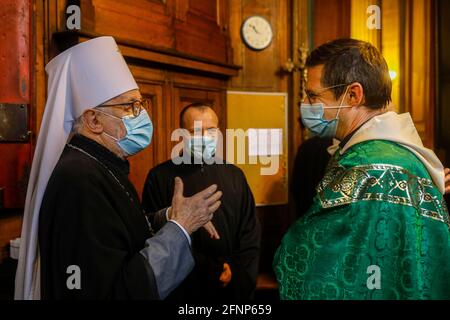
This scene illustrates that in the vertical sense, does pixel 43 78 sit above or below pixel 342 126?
above

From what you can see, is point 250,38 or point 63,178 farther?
point 250,38

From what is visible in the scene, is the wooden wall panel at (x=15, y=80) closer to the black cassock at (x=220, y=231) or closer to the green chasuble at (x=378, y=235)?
the black cassock at (x=220, y=231)

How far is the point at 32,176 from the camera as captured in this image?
5.48 ft

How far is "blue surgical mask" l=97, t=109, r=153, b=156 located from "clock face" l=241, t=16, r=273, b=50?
2858mm

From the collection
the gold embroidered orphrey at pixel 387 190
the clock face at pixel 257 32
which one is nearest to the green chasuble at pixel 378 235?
the gold embroidered orphrey at pixel 387 190

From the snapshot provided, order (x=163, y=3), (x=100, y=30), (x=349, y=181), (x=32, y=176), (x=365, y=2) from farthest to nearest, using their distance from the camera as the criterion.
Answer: (x=365, y=2), (x=163, y=3), (x=100, y=30), (x=32, y=176), (x=349, y=181)

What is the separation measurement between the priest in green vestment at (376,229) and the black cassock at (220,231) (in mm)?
854

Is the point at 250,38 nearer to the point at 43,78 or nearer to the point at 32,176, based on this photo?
the point at 43,78

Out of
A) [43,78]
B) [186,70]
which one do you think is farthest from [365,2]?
[43,78]

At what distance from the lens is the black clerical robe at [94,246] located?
1429 mm

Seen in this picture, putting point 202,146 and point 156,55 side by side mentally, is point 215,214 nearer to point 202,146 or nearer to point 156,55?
point 202,146

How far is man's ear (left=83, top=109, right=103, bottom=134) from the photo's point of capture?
1.73 m

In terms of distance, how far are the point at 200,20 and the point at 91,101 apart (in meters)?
2.18

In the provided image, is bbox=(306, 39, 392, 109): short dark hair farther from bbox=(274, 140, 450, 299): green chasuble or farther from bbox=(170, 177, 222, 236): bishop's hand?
bbox=(170, 177, 222, 236): bishop's hand
